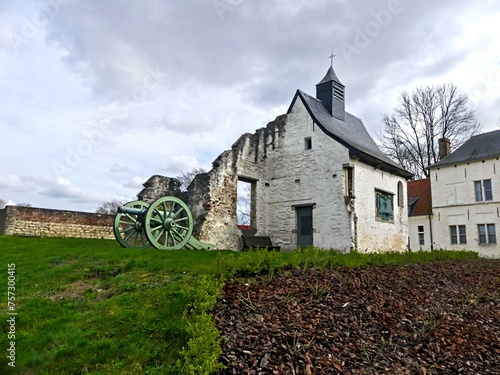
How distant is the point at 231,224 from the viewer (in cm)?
1709

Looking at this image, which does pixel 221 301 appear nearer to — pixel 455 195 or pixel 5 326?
pixel 5 326

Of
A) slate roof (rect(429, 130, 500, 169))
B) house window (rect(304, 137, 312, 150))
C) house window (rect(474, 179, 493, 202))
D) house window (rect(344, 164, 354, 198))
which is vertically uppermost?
slate roof (rect(429, 130, 500, 169))

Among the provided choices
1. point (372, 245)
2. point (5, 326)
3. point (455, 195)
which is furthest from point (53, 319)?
point (455, 195)

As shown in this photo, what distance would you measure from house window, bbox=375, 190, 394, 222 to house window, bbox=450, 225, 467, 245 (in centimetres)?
978

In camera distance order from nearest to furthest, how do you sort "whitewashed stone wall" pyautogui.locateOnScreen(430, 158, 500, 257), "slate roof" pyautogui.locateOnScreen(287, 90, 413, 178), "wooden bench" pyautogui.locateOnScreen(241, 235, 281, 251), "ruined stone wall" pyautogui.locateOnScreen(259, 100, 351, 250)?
1. "ruined stone wall" pyautogui.locateOnScreen(259, 100, 351, 250)
2. "slate roof" pyautogui.locateOnScreen(287, 90, 413, 178)
3. "wooden bench" pyautogui.locateOnScreen(241, 235, 281, 251)
4. "whitewashed stone wall" pyautogui.locateOnScreen(430, 158, 500, 257)

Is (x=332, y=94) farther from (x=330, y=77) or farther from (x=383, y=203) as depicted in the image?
(x=383, y=203)

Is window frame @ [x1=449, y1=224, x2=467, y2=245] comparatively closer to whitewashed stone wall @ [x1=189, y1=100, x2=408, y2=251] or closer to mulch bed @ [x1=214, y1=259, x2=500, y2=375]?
whitewashed stone wall @ [x1=189, y1=100, x2=408, y2=251]

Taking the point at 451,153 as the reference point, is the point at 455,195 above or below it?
below

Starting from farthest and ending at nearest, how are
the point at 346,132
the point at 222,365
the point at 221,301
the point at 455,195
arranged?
the point at 455,195
the point at 346,132
the point at 221,301
the point at 222,365

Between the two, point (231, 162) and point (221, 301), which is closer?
point (221, 301)

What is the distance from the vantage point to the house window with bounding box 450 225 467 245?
26.3 meters

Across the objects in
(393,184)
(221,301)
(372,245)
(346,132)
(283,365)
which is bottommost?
(283,365)

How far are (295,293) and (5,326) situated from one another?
3918 mm

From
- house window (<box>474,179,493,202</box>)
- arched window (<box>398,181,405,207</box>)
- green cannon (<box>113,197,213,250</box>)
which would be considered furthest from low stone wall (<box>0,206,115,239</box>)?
house window (<box>474,179,493,202</box>)
